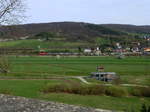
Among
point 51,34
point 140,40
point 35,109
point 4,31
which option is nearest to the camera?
point 35,109

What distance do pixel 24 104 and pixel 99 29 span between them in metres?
177

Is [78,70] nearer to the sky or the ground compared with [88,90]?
nearer to the ground

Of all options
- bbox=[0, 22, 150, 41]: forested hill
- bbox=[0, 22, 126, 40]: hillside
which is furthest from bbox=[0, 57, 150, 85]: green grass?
bbox=[0, 22, 126, 40]: hillside

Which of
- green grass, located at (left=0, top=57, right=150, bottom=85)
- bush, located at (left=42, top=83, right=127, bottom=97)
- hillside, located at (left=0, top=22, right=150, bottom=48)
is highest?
hillside, located at (left=0, top=22, right=150, bottom=48)

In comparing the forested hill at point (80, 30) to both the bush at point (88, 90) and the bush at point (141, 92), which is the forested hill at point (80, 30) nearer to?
the bush at point (88, 90)

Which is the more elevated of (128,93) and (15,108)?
(15,108)

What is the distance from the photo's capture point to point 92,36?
17762 centimetres

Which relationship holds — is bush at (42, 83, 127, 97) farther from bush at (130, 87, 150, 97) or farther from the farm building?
the farm building

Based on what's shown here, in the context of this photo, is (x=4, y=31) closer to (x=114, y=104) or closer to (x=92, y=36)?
(x=114, y=104)

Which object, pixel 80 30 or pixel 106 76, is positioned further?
pixel 80 30

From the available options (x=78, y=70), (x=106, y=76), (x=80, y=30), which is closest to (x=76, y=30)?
(x=80, y=30)

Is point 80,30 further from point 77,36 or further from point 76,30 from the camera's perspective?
point 77,36

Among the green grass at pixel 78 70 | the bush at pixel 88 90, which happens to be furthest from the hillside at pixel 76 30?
the bush at pixel 88 90

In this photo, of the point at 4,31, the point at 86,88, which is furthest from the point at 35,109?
the point at 86,88
